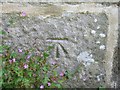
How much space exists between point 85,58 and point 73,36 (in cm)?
19

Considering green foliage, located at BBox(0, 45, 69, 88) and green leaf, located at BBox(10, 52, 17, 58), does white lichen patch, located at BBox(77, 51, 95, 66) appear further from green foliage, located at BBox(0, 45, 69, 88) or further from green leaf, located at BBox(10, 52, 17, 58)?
green leaf, located at BBox(10, 52, 17, 58)

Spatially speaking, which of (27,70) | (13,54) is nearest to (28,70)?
(27,70)

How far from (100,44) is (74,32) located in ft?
0.70

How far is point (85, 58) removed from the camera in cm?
302

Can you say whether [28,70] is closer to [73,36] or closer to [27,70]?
[27,70]

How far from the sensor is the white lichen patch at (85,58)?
3.02 meters

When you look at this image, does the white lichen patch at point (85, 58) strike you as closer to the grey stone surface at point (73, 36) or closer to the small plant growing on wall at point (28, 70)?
the grey stone surface at point (73, 36)

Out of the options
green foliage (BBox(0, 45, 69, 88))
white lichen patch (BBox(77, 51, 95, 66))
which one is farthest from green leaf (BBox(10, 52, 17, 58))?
white lichen patch (BBox(77, 51, 95, 66))

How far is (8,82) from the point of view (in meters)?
2.98

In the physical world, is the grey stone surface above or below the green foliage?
above

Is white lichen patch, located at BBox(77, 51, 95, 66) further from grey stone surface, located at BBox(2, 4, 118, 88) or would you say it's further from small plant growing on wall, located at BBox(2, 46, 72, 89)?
small plant growing on wall, located at BBox(2, 46, 72, 89)

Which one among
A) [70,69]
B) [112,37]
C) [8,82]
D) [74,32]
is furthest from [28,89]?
[112,37]

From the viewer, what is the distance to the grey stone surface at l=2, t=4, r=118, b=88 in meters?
2.97

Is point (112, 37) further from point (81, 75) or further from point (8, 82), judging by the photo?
point (8, 82)
